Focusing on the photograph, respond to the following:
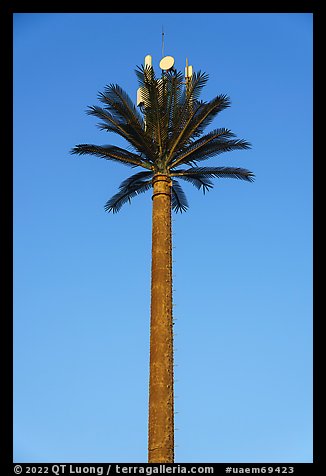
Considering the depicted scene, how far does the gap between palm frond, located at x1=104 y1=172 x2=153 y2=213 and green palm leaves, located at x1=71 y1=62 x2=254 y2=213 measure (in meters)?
0.04

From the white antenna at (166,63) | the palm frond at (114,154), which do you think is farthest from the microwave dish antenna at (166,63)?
the palm frond at (114,154)

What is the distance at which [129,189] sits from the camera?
2111 centimetres

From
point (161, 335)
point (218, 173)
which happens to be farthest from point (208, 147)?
point (161, 335)

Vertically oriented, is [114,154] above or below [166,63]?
below

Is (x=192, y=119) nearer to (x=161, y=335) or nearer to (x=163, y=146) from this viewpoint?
(x=163, y=146)

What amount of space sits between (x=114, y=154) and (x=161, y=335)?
4.81 meters

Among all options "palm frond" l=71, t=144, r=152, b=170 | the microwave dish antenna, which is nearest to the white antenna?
the microwave dish antenna

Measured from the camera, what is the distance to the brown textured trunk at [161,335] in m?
16.9

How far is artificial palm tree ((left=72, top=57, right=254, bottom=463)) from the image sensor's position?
60.7ft

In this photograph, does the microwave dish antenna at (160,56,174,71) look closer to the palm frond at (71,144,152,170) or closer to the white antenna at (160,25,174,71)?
the white antenna at (160,25,174,71)
